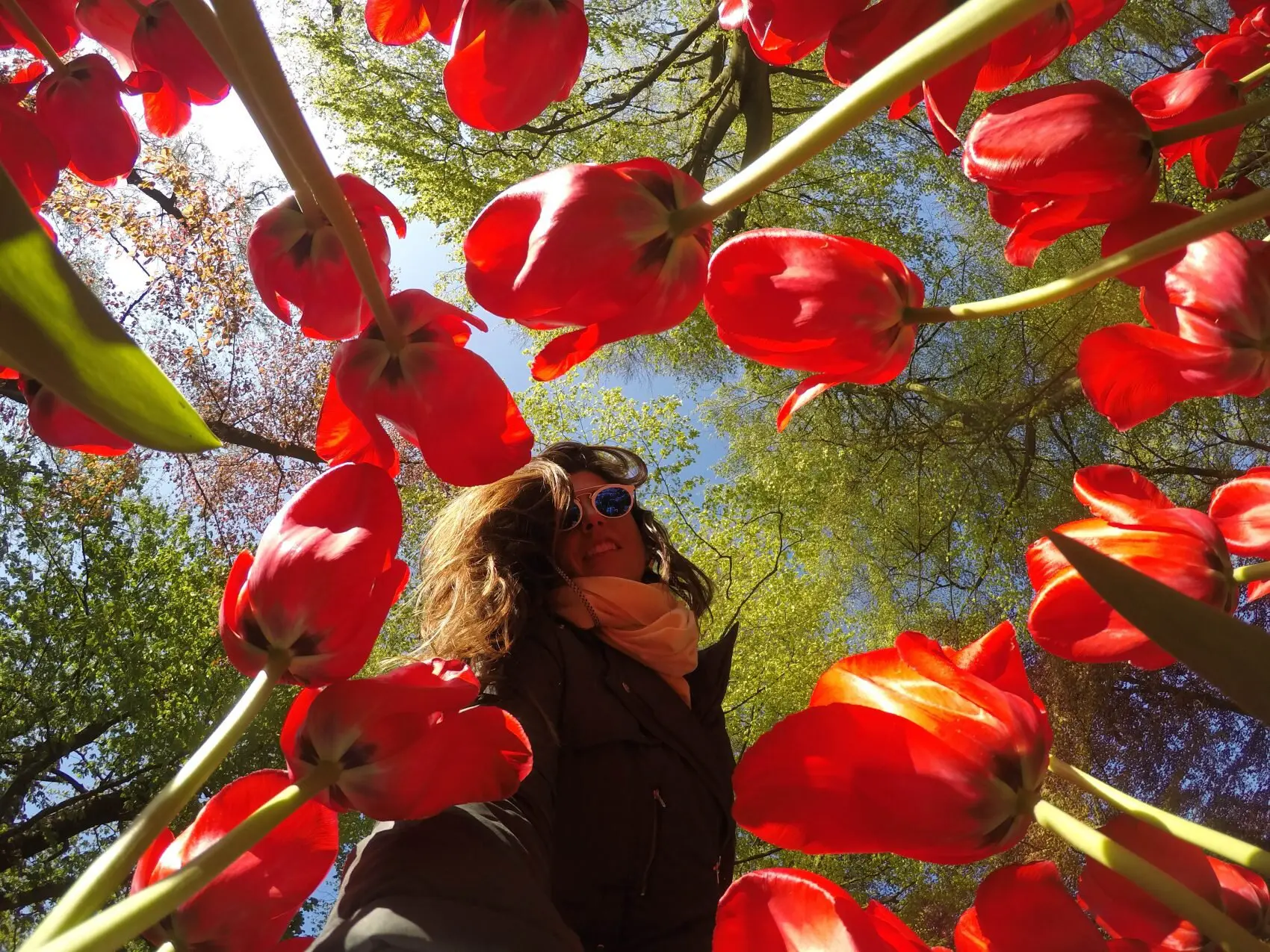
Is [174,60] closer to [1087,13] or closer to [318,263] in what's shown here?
[318,263]

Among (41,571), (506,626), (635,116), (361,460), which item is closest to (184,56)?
(361,460)

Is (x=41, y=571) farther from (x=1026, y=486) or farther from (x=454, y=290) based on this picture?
(x=1026, y=486)

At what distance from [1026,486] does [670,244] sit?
3461 mm

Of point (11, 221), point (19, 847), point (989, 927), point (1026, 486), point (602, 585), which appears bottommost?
point (1026, 486)

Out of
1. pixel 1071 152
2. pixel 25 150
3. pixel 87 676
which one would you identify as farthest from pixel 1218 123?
pixel 87 676

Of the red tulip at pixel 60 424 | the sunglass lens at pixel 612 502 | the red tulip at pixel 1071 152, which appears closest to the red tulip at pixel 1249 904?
the red tulip at pixel 1071 152

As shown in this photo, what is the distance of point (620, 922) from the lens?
0.94 meters

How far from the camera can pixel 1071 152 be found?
6.2 inches

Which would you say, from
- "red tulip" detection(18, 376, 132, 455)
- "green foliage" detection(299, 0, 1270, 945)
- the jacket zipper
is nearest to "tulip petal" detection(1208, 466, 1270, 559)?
"red tulip" detection(18, 376, 132, 455)

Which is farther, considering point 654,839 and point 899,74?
point 654,839

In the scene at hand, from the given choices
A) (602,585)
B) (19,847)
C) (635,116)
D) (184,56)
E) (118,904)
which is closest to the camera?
(118,904)

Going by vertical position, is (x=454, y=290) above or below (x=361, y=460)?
below

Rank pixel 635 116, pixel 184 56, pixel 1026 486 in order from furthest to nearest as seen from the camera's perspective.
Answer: pixel 635 116 < pixel 1026 486 < pixel 184 56

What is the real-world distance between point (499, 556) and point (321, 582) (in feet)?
3.04
